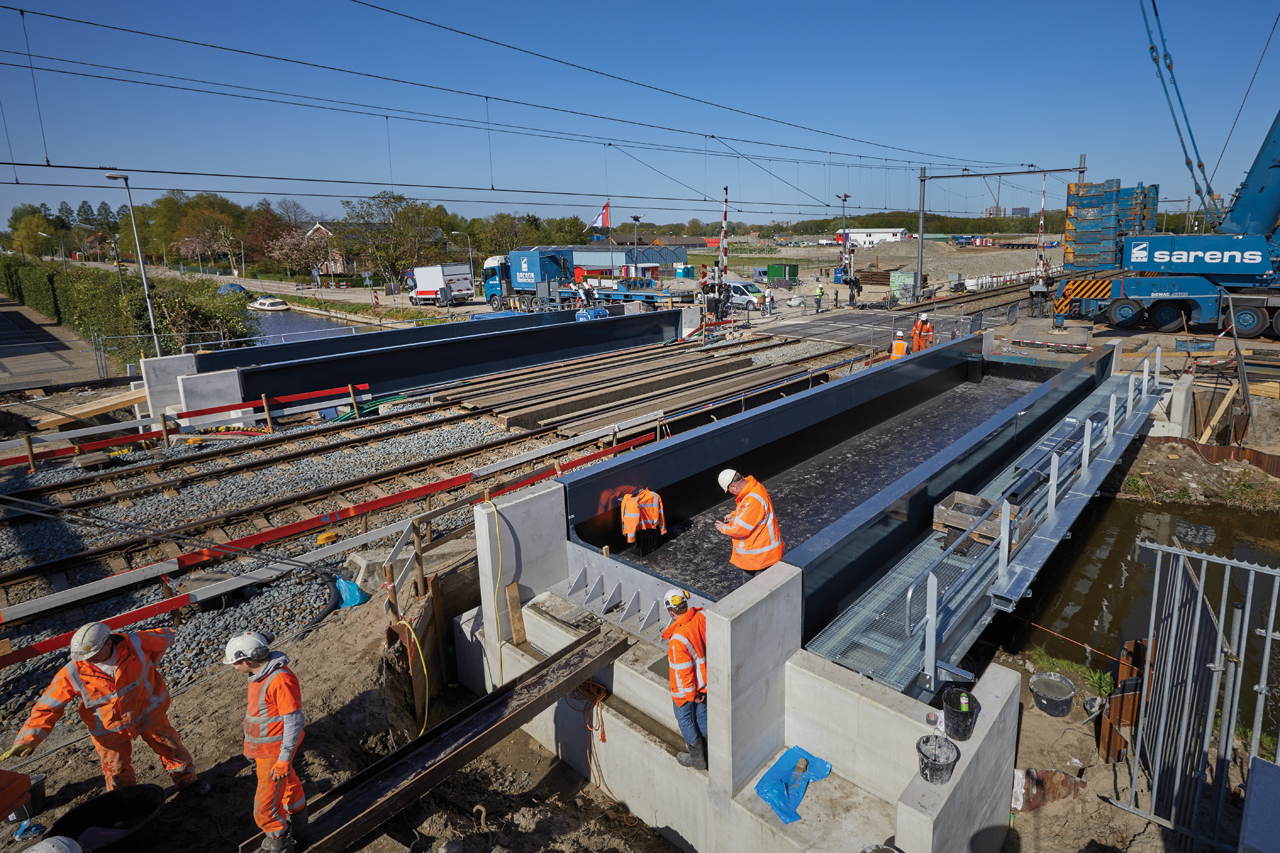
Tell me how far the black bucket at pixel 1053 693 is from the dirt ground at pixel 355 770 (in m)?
3.90

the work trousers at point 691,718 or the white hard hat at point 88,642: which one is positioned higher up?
the white hard hat at point 88,642

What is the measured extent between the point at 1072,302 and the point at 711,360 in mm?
13965

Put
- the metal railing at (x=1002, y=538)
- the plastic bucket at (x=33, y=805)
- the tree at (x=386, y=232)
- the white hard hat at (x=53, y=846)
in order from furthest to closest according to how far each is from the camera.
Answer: the tree at (x=386, y=232) → the metal railing at (x=1002, y=538) → the plastic bucket at (x=33, y=805) → the white hard hat at (x=53, y=846)

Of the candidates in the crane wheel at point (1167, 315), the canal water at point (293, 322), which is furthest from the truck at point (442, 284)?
the crane wheel at point (1167, 315)

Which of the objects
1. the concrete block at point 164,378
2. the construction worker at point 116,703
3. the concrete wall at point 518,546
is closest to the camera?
the construction worker at point 116,703

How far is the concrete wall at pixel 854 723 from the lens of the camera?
4.34 m

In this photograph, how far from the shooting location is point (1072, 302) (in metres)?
24.0

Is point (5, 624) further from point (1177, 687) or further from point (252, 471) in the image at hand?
point (1177, 687)

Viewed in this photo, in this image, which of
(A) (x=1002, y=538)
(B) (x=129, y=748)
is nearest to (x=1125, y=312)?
(A) (x=1002, y=538)

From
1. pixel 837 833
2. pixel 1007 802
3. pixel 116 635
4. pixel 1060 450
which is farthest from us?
pixel 1060 450

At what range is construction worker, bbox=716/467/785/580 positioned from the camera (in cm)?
546

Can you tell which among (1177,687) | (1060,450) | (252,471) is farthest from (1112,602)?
(252,471)

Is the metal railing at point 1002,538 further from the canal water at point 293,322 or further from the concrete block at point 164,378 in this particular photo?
the canal water at point 293,322

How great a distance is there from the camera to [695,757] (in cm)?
494
